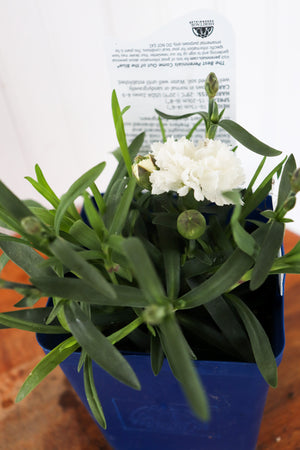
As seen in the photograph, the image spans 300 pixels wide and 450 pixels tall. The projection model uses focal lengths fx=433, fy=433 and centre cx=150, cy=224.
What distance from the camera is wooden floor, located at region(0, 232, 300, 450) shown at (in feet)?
1.49

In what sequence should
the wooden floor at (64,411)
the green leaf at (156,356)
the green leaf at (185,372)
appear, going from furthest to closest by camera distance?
1. the wooden floor at (64,411)
2. the green leaf at (156,356)
3. the green leaf at (185,372)

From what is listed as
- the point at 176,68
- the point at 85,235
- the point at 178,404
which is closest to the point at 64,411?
the point at 178,404

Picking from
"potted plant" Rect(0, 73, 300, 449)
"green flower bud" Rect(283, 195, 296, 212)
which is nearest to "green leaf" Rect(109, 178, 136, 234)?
"potted plant" Rect(0, 73, 300, 449)

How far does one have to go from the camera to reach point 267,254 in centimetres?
28

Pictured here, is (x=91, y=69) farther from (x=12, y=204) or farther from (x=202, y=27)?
(x=12, y=204)

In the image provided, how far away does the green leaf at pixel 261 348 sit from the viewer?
29 cm

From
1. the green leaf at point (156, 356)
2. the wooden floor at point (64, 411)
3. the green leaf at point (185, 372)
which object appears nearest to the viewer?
the green leaf at point (185, 372)

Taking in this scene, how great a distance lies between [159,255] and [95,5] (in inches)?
11.7

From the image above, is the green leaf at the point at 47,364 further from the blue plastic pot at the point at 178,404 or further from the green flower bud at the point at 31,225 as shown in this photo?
the green flower bud at the point at 31,225

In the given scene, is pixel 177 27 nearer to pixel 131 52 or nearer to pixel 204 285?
pixel 131 52

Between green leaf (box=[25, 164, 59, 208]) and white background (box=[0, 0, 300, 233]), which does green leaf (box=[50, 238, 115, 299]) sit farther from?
white background (box=[0, 0, 300, 233])

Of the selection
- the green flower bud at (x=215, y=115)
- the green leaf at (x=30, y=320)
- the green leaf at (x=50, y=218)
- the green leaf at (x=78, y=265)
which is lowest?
the green leaf at (x=30, y=320)

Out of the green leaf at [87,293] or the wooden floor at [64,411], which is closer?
the green leaf at [87,293]

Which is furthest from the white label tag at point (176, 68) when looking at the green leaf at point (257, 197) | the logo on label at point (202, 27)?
the green leaf at point (257, 197)
